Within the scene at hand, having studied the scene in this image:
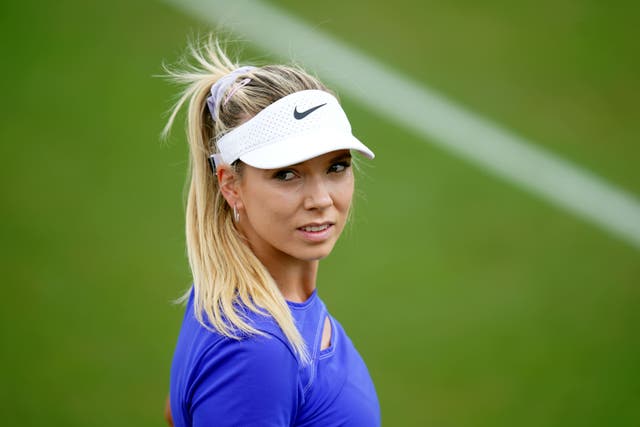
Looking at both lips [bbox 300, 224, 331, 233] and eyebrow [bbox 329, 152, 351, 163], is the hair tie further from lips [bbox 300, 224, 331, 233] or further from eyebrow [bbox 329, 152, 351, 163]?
lips [bbox 300, 224, 331, 233]

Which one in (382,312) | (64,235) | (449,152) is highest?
(449,152)

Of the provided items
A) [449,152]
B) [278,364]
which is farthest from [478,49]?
[278,364]

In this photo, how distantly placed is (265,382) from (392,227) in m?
5.21

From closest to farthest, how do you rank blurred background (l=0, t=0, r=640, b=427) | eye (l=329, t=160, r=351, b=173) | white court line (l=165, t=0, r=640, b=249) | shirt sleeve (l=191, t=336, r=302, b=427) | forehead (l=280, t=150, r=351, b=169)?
1. shirt sleeve (l=191, t=336, r=302, b=427)
2. forehead (l=280, t=150, r=351, b=169)
3. eye (l=329, t=160, r=351, b=173)
4. blurred background (l=0, t=0, r=640, b=427)
5. white court line (l=165, t=0, r=640, b=249)

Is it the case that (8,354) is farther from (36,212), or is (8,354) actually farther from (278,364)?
(278,364)

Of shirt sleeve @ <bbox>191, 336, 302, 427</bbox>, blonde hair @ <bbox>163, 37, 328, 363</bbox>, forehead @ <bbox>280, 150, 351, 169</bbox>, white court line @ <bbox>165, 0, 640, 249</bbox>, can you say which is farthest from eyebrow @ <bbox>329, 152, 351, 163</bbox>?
white court line @ <bbox>165, 0, 640, 249</bbox>

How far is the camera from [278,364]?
8.57ft

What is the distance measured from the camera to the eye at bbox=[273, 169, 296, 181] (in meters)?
2.90

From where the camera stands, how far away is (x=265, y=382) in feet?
8.50

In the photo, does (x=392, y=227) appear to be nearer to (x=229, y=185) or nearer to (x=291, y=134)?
(x=229, y=185)

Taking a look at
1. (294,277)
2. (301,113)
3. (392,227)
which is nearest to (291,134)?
(301,113)

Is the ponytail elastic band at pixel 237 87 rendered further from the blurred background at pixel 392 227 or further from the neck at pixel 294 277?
the blurred background at pixel 392 227

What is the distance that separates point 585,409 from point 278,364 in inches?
170

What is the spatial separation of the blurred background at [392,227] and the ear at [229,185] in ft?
10.9
